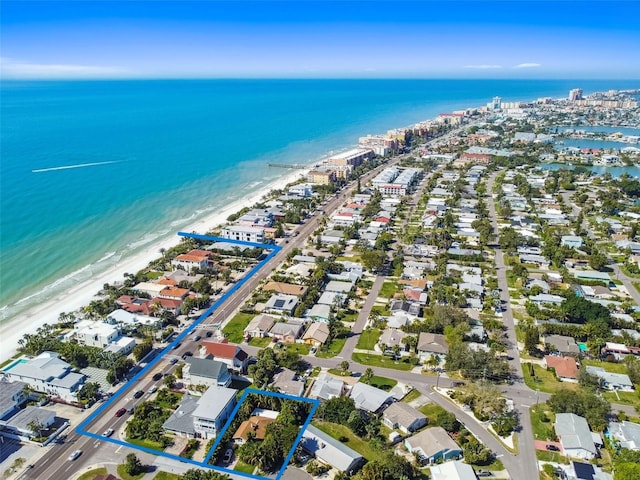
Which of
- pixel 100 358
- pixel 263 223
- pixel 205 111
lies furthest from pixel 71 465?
pixel 205 111

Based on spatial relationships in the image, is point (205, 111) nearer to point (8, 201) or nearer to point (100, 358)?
point (8, 201)

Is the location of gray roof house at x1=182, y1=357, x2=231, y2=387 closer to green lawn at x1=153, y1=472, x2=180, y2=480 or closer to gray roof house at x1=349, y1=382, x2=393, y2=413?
green lawn at x1=153, y1=472, x2=180, y2=480

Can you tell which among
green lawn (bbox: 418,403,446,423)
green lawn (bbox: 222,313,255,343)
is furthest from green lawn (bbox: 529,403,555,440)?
green lawn (bbox: 222,313,255,343)

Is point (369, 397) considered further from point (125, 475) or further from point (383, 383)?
point (125, 475)

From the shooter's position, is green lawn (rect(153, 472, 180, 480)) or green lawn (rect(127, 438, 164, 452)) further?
green lawn (rect(127, 438, 164, 452))

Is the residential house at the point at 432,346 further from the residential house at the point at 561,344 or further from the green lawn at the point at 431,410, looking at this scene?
the residential house at the point at 561,344

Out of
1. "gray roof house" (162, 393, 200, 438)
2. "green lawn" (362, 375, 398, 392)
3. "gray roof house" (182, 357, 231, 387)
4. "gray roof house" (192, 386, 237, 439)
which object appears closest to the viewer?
"gray roof house" (192, 386, 237, 439)
